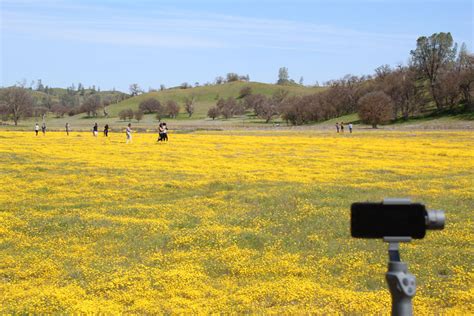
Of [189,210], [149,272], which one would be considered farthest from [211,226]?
[149,272]

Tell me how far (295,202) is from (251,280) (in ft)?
27.5

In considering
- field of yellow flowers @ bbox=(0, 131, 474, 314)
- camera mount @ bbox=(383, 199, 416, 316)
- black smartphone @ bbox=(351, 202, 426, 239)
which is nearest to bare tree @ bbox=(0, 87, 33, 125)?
field of yellow flowers @ bbox=(0, 131, 474, 314)

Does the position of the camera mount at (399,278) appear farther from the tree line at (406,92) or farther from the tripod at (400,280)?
the tree line at (406,92)

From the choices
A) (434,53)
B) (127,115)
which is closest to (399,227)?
(434,53)

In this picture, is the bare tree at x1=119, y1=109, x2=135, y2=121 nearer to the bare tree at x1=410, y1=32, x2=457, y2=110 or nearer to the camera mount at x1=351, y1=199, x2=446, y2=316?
the bare tree at x1=410, y1=32, x2=457, y2=110

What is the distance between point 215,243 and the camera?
13.5 m

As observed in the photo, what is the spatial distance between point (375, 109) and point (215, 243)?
299 feet

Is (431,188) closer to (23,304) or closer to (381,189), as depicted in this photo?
(381,189)

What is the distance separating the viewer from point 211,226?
1535cm

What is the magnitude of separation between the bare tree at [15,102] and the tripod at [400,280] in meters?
145

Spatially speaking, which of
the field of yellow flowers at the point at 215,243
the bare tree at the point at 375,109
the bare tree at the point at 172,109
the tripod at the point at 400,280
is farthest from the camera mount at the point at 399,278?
the bare tree at the point at 172,109

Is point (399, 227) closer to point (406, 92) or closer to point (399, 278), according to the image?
point (399, 278)

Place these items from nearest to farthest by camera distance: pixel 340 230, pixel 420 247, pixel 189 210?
pixel 420 247
pixel 340 230
pixel 189 210

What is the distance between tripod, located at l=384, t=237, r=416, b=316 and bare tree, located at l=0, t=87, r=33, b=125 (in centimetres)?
14499
